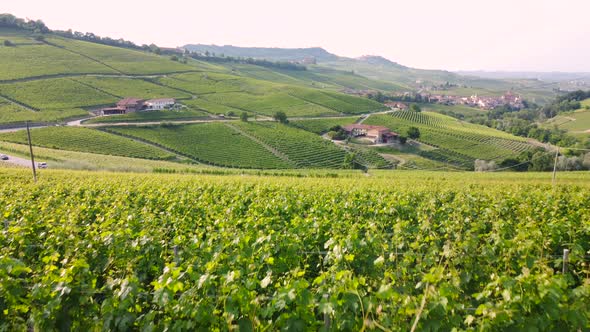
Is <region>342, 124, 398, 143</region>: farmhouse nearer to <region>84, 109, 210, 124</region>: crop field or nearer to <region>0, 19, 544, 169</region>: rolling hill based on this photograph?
<region>0, 19, 544, 169</region>: rolling hill

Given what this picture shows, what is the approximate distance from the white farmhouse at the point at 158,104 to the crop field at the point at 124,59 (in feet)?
122

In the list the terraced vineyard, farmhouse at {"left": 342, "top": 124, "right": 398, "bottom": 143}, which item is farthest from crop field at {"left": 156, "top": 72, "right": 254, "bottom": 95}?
farmhouse at {"left": 342, "top": 124, "right": 398, "bottom": 143}

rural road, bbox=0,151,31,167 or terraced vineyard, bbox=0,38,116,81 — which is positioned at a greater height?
terraced vineyard, bbox=0,38,116,81

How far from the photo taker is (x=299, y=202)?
13.0 metres

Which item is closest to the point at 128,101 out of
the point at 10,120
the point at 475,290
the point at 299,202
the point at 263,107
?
the point at 10,120

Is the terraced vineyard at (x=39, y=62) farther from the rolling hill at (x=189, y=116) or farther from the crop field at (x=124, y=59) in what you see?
the crop field at (x=124, y=59)

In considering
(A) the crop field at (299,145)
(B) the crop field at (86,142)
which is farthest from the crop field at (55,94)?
(A) the crop field at (299,145)

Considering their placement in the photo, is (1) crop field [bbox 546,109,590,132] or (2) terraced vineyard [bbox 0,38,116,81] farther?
(1) crop field [bbox 546,109,590,132]

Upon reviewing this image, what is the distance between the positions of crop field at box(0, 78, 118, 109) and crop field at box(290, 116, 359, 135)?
1981 inches

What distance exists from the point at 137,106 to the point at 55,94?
2130cm

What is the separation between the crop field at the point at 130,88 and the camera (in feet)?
324

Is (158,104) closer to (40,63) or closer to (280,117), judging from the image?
(280,117)

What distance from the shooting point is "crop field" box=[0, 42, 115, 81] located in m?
96.4

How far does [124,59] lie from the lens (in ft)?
432
